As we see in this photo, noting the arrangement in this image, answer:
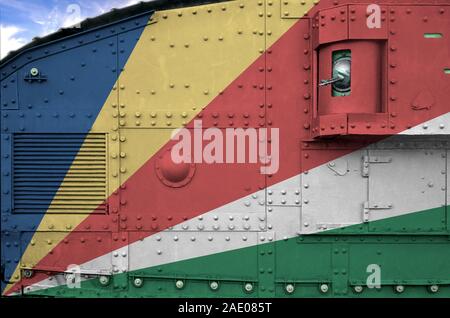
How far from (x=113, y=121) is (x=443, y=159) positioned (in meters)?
2.43

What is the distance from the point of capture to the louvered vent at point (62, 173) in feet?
10.6

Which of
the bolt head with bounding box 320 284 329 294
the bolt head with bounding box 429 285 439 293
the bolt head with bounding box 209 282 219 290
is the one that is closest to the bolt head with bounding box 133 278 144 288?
the bolt head with bounding box 209 282 219 290

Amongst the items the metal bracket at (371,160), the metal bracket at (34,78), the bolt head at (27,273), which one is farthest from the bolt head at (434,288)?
the metal bracket at (34,78)

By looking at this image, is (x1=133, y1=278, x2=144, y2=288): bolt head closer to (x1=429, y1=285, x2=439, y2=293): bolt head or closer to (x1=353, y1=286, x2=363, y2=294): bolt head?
(x1=353, y1=286, x2=363, y2=294): bolt head

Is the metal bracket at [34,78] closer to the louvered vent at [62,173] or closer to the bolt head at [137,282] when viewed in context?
the louvered vent at [62,173]

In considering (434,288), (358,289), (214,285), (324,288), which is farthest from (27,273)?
(434,288)

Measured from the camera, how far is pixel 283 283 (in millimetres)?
3172

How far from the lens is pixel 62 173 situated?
3.24 meters

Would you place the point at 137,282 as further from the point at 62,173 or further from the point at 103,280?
the point at 62,173

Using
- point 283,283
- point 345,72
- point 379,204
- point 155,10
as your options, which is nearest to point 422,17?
point 345,72

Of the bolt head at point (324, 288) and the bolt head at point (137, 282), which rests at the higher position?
the bolt head at point (137, 282)

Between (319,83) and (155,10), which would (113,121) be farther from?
(319,83)
